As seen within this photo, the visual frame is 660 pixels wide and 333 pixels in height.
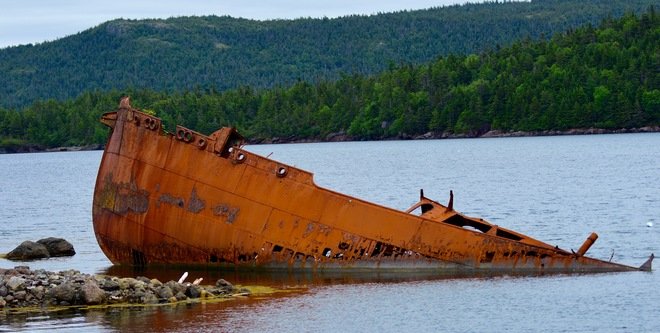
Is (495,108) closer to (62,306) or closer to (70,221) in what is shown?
(70,221)

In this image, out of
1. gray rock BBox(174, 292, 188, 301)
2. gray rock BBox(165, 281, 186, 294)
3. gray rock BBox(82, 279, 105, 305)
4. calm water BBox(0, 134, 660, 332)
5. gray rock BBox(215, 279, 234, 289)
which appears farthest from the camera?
gray rock BBox(215, 279, 234, 289)

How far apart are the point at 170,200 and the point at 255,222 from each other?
105 inches

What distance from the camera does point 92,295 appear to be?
94.5 feet

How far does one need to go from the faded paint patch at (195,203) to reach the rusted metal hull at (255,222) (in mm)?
27

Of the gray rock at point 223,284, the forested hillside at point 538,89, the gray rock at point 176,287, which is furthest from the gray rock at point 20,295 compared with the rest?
the forested hillside at point 538,89

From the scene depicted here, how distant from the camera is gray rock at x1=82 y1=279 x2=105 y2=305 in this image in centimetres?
2880

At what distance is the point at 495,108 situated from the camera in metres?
177

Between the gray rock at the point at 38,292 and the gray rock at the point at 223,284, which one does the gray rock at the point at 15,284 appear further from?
the gray rock at the point at 223,284

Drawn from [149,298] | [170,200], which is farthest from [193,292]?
[170,200]

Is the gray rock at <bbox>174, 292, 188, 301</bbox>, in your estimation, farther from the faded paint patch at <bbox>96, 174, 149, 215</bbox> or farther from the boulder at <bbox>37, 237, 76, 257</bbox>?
the boulder at <bbox>37, 237, 76, 257</bbox>

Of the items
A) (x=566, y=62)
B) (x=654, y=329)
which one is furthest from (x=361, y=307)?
(x=566, y=62)

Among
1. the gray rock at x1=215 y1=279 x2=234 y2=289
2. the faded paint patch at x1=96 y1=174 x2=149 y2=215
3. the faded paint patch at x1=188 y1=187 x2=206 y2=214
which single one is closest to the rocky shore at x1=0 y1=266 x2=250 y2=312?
the gray rock at x1=215 y1=279 x2=234 y2=289

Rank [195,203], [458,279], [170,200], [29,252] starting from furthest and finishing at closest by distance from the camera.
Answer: [29,252] → [170,200] → [195,203] → [458,279]

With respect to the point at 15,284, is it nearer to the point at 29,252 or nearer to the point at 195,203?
the point at 195,203
